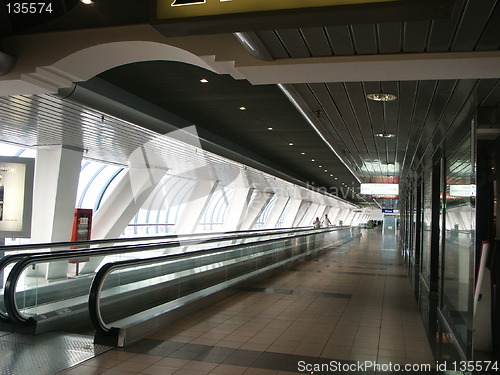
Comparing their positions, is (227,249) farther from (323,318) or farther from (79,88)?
(79,88)

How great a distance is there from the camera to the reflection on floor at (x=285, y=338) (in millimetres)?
5641

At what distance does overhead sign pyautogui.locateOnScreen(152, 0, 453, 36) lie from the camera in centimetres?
276

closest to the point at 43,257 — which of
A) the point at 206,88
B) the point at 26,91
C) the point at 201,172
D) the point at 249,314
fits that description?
the point at 26,91

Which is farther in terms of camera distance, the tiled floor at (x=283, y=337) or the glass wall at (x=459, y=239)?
the glass wall at (x=459, y=239)

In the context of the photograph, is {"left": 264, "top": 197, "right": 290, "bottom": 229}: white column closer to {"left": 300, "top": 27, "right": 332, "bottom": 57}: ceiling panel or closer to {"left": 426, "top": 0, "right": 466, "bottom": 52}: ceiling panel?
{"left": 300, "top": 27, "right": 332, "bottom": 57}: ceiling panel

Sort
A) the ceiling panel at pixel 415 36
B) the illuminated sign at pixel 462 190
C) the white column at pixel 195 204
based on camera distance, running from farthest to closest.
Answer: the white column at pixel 195 204, the illuminated sign at pixel 462 190, the ceiling panel at pixel 415 36

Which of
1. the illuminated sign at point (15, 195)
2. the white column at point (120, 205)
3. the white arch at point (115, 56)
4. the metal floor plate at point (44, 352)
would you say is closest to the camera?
the metal floor plate at point (44, 352)

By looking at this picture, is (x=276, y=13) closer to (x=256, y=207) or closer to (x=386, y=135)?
(x=386, y=135)

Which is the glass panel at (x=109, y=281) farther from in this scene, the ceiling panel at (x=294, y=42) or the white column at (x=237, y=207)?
the white column at (x=237, y=207)

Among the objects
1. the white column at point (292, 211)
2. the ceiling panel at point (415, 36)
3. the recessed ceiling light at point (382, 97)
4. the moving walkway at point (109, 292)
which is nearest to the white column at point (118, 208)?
the moving walkway at point (109, 292)

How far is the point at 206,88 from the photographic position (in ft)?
31.9

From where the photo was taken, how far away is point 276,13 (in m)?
2.99

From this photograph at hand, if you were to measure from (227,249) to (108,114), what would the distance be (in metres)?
4.06

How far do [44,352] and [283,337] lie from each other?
3.20 m
